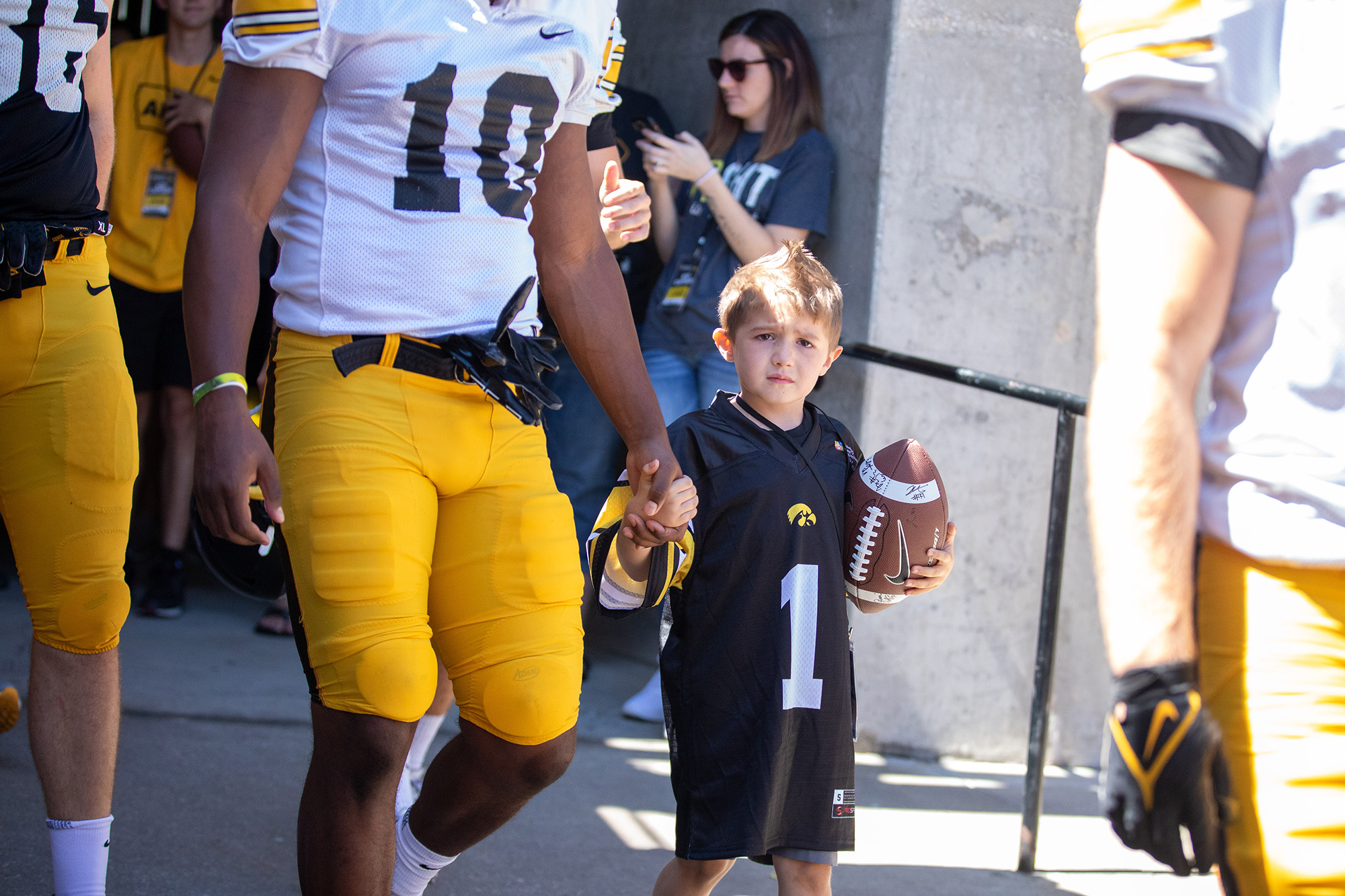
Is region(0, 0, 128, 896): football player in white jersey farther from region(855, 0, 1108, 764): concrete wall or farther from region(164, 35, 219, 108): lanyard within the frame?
region(164, 35, 219, 108): lanyard

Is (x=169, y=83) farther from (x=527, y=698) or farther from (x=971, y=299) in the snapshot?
(x=527, y=698)

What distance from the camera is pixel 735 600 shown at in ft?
8.41

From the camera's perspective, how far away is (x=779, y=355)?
8.71 feet

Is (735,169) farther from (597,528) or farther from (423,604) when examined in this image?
(423,604)

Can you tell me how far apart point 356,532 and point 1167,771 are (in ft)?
4.27

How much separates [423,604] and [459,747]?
345 mm

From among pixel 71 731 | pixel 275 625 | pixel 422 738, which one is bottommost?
pixel 275 625

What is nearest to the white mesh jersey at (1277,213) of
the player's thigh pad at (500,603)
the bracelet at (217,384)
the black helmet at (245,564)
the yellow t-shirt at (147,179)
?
the player's thigh pad at (500,603)

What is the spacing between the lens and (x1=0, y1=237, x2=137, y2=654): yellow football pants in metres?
2.39

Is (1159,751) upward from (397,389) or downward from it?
downward

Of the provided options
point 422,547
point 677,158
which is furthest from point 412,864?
point 677,158

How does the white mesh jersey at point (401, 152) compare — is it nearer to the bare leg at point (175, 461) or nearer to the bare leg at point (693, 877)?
the bare leg at point (693, 877)

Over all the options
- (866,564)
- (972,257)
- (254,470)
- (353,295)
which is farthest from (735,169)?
(254,470)

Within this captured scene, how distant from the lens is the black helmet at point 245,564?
7.81 feet
